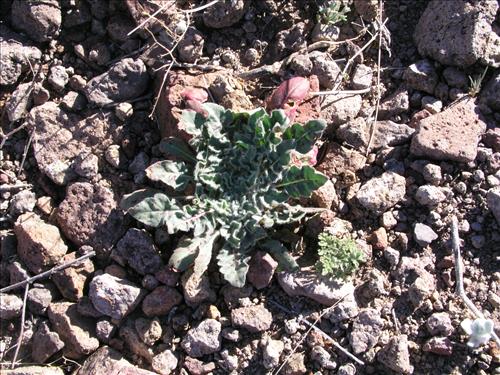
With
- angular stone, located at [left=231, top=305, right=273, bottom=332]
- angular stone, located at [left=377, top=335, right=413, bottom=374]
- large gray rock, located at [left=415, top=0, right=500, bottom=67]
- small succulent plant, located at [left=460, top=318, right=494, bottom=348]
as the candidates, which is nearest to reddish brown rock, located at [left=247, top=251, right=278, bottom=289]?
angular stone, located at [left=231, top=305, right=273, bottom=332]

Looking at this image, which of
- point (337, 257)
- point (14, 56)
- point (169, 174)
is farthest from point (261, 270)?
point (14, 56)

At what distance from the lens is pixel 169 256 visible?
13.2ft

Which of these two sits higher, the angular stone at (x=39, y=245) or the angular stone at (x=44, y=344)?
the angular stone at (x=39, y=245)

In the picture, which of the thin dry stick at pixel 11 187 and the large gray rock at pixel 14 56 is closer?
the thin dry stick at pixel 11 187

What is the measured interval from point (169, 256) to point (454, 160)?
198cm

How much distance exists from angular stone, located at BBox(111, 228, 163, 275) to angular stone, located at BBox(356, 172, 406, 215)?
1378mm

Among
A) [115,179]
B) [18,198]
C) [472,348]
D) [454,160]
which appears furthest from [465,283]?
[18,198]

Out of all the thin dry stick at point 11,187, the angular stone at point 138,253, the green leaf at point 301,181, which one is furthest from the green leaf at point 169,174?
the thin dry stick at point 11,187

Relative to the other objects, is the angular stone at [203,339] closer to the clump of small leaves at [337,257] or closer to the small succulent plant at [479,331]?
the clump of small leaves at [337,257]

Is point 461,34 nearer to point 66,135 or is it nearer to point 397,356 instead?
point 397,356

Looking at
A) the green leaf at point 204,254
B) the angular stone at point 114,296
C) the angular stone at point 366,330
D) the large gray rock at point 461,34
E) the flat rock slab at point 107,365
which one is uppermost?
the large gray rock at point 461,34

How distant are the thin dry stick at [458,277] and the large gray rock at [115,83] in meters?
2.36

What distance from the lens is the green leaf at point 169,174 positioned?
3855mm

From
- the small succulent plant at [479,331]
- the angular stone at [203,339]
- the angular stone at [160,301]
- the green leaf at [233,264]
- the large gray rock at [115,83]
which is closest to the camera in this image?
the small succulent plant at [479,331]
